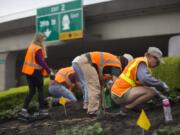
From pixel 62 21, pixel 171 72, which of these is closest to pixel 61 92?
pixel 171 72

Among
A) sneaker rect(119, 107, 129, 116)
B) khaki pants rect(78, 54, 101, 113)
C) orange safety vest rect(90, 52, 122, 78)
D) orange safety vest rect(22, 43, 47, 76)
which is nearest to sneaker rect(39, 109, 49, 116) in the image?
orange safety vest rect(22, 43, 47, 76)

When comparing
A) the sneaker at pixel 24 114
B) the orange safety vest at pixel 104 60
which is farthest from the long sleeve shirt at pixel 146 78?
the sneaker at pixel 24 114

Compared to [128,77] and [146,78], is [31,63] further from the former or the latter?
[146,78]

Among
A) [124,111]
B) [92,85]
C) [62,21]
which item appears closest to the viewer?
[124,111]

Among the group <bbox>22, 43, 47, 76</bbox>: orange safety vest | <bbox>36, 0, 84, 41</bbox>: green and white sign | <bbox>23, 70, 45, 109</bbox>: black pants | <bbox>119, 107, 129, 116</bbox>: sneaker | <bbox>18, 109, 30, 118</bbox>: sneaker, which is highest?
<bbox>36, 0, 84, 41</bbox>: green and white sign

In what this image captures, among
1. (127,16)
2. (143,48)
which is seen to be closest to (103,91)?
(127,16)

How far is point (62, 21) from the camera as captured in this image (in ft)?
65.7

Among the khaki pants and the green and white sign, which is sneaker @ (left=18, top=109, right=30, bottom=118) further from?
the green and white sign

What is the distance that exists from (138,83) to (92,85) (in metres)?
1.27

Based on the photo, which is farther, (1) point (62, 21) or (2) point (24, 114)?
(1) point (62, 21)

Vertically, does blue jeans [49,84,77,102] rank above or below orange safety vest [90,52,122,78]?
below

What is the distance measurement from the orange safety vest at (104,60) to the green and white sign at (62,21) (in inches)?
361

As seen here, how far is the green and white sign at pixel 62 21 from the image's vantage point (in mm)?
19219

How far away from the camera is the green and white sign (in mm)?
19219
